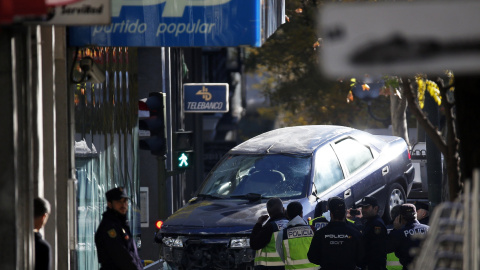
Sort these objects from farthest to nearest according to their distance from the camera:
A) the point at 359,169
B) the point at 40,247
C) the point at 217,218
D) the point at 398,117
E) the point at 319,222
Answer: the point at 398,117 < the point at 359,169 < the point at 217,218 < the point at 319,222 < the point at 40,247

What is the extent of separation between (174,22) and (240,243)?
3.99 meters

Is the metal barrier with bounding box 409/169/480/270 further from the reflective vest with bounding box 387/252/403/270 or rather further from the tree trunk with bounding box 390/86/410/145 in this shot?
the tree trunk with bounding box 390/86/410/145

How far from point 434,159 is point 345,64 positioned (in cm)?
1110

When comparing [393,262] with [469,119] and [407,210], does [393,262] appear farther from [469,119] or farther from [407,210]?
[469,119]

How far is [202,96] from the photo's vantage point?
923 inches

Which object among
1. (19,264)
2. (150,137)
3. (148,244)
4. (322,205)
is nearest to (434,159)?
(322,205)

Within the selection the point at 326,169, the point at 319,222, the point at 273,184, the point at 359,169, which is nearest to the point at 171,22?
the point at 319,222

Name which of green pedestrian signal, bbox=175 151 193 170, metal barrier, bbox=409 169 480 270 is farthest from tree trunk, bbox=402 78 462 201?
green pedestrian signal, bbox=175 151 193 170

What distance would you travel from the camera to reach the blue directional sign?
76.1 ft

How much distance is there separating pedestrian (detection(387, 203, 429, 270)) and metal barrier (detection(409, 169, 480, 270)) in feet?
17.7

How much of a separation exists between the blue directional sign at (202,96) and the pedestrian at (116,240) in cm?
1320

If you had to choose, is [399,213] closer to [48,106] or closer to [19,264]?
[48,106]

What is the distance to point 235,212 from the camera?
557 inches

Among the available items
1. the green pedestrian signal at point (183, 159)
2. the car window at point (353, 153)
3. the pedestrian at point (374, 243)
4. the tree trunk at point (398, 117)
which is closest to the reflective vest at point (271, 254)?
the pedestrian at point (374, 243)
